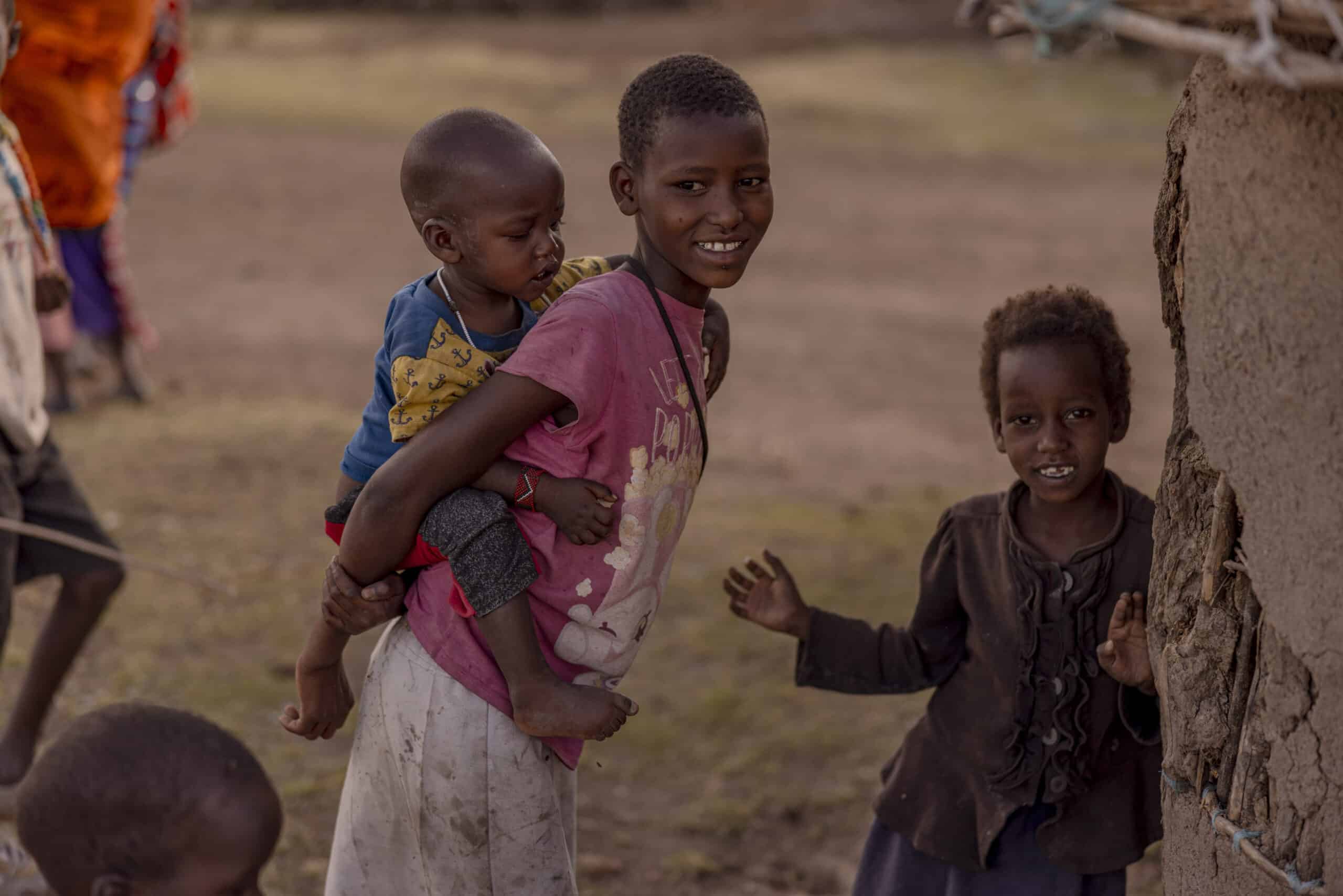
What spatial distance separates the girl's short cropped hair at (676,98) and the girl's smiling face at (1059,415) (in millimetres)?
609

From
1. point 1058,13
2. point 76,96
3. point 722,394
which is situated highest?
point 76,96

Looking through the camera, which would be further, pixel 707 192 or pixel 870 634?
pixel 870 634

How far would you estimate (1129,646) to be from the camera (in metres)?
2.27

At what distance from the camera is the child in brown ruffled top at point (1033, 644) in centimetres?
242

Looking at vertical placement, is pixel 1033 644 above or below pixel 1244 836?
above

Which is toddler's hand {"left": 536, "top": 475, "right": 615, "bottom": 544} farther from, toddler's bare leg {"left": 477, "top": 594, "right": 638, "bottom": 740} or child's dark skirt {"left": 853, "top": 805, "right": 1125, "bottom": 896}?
child's dark skirt {"left": 853, "top": 805, "right": 1125, "bottom": 896}

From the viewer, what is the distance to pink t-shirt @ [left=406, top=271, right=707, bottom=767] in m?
2.09

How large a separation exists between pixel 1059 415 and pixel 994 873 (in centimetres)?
78

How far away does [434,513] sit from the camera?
2.12 m

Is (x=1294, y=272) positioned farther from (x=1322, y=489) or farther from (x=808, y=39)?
(x=808, y=39)

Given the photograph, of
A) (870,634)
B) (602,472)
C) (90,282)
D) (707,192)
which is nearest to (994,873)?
(870,634)

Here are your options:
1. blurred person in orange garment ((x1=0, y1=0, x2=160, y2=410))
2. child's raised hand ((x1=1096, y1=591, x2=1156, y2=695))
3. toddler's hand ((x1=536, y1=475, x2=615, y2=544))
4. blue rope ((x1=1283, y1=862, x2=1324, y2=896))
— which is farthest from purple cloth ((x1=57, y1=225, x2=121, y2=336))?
blue rope ((x1=1283, y1=862, x2=1324, y2=896))

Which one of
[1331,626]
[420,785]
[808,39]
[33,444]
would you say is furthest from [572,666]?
[808,39]

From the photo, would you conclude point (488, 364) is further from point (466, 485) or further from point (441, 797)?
point (441, 797)
